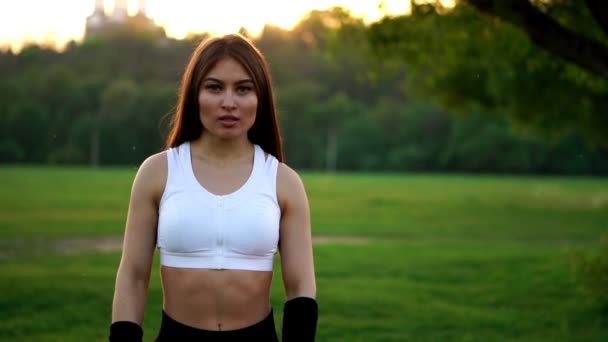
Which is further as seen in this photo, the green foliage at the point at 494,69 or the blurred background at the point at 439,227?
the green foliage at the point at 494,69

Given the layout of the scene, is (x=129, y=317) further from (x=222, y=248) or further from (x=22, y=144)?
(x=22, y=144)

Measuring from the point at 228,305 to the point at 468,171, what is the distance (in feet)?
276

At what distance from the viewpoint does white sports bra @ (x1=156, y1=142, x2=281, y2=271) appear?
2.56m

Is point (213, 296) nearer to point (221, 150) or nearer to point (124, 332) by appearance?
point (124, 332)

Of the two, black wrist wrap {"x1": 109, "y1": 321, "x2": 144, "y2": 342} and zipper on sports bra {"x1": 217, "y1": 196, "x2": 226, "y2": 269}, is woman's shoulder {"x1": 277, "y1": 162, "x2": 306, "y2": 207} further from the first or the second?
black wrist wrap {"x1": 109, "y1": 321, "x2": 144, "y2": 342}

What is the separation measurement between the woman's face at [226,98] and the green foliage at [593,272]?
7.47 meters

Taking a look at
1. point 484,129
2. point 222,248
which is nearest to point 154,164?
point 222,248

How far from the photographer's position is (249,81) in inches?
107

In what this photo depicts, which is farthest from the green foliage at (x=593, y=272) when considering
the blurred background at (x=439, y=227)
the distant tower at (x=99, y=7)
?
the distant tower at (x=99, y=7)

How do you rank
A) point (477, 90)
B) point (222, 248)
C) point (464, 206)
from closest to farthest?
point (222, 248) < point (477, 90) < point (464, 206)

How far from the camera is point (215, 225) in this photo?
101 inches

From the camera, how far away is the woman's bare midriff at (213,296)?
8.57 ft

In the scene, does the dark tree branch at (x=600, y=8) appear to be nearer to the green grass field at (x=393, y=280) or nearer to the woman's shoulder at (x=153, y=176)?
the green grass field at (x=393, y=280)

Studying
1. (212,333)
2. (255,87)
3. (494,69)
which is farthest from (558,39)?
(494,69)
